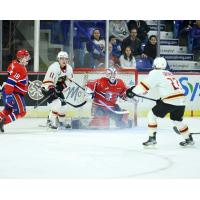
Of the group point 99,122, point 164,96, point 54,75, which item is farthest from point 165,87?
point 54,75

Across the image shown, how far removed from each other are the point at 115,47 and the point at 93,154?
3065 millimetres

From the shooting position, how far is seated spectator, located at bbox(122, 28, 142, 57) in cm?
793

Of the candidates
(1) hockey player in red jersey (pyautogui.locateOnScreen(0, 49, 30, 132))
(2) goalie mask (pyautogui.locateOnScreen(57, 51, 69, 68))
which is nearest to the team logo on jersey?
(2) goalie mask (pyautogui.locateOnScreen(57, 51, 69, 68))

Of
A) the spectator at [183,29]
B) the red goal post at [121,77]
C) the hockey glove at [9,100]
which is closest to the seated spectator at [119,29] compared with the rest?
the spectator at [183,29]

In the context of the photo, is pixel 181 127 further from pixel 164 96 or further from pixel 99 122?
A: pixel 99 122

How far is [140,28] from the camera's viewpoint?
8227 mm

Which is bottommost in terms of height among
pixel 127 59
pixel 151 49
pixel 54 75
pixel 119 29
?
pixel 54 75

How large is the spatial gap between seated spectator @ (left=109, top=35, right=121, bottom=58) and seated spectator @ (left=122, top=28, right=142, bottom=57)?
0.20ft

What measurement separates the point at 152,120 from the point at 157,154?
27 centimetres

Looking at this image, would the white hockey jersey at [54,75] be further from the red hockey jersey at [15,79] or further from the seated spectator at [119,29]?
the seated spectator at [119,29]

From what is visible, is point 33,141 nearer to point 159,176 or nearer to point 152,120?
point 152,120

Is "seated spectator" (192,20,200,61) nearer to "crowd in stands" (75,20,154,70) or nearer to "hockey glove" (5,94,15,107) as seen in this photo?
"crowd in stands" (75,20,154,70)

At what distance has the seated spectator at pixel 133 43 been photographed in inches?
312
